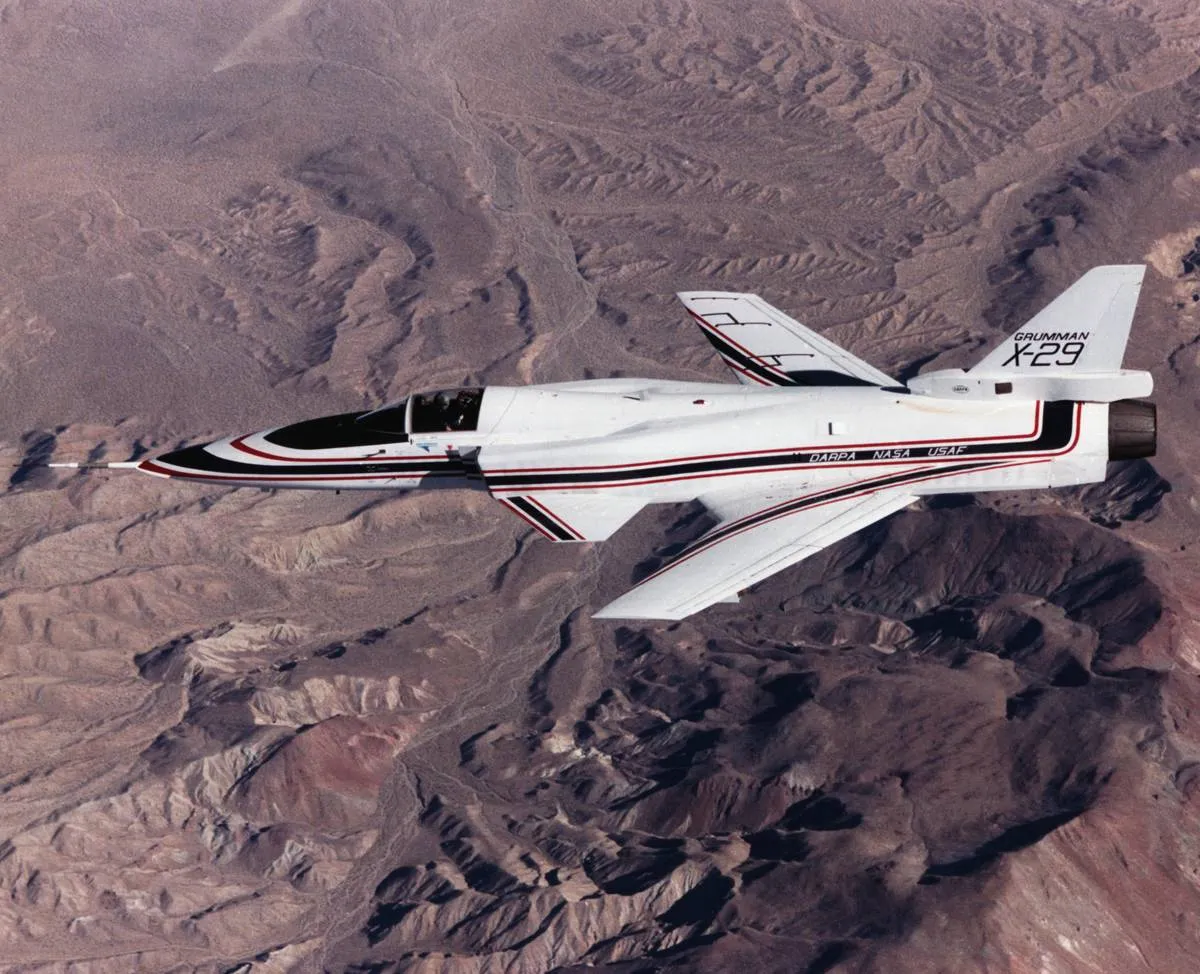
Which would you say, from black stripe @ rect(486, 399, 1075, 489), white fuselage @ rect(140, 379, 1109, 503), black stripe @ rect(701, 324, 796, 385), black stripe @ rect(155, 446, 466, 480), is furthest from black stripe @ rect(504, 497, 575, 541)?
black stripe @ rect(701, 324, 796, 385)

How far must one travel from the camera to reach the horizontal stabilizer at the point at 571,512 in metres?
41.0

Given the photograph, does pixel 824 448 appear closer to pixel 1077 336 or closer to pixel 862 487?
pixel 862 487

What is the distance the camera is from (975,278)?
136m

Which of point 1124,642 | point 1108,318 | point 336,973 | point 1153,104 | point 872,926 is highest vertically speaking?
point 1108,318

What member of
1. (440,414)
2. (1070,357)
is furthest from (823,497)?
(440,414)

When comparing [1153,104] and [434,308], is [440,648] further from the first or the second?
[1153,104]

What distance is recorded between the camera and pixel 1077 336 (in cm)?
4406

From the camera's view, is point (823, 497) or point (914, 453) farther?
point (914, 453)

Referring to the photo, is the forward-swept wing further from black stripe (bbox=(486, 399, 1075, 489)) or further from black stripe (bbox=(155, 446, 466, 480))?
black stripe (bbox=(155, 446, 466, 480))

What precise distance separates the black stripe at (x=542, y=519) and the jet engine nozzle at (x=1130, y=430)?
57.9 feet

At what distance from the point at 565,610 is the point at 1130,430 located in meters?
53.4

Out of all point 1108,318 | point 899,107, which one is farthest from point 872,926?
point 899,107

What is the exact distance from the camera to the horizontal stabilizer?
4103 cm

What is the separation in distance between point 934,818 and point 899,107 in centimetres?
12768
